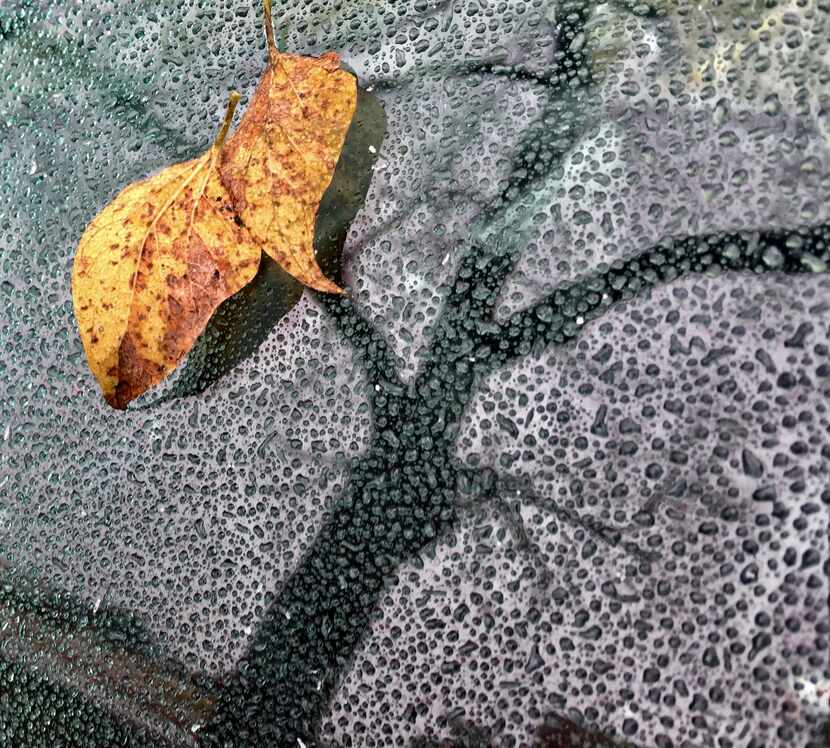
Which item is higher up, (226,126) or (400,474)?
(226,126)

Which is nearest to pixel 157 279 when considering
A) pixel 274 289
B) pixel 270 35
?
pixel 274 289

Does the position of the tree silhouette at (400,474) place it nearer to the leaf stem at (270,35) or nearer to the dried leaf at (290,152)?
the dried leaf at (290,152)

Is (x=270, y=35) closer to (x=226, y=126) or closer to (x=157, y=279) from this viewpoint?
(x=226, y=126)

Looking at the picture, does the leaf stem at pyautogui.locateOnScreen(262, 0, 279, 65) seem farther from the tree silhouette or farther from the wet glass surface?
the tree silhouette

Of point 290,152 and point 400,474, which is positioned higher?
point 290,152

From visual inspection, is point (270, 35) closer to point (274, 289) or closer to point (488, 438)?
point (274, 289)

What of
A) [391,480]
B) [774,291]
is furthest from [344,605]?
[774,291]

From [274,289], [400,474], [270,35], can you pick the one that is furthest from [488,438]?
[270,35]
